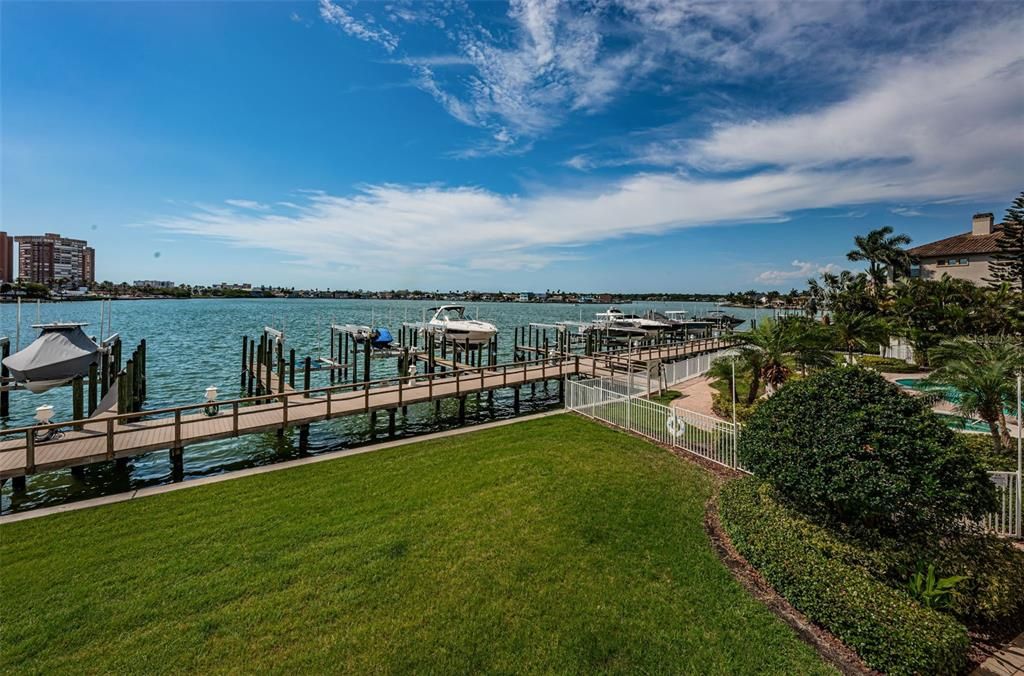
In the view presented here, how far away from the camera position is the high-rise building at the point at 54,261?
110312 millimetres

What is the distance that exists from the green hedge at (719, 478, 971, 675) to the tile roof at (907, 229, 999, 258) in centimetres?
4674

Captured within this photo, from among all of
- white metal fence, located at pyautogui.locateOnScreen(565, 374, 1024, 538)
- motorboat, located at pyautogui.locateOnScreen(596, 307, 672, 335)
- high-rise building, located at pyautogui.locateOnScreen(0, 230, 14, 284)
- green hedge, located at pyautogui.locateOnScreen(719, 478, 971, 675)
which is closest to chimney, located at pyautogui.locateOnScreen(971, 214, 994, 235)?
motorboat, located at pyautogui.locateOnScreen(596, 307, 672, 335)

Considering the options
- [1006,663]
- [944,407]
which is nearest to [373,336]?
[944,407]

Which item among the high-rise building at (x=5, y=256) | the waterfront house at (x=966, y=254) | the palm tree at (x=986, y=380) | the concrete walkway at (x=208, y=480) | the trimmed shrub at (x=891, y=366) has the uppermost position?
the high-rise building at (x=5, y=256)

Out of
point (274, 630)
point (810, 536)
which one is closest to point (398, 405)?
point (274, 630)

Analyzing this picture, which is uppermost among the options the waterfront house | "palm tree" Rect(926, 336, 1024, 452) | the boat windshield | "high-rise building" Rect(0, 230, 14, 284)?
"high-rise building" Rect(0, 230, 14, 284)

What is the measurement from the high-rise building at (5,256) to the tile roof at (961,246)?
441 feet

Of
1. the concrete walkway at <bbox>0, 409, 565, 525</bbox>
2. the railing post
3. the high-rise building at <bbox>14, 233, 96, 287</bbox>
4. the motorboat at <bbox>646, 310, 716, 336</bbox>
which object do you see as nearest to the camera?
the concrete walkway at <bbox>0, 409, 565, 525</bbox>

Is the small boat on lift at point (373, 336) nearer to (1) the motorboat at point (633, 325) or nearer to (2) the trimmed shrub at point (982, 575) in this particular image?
(1) the motorboat at point (633, 325)

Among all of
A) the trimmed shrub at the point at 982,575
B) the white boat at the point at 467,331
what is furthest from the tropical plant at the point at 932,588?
the white boat at the point at 467,331

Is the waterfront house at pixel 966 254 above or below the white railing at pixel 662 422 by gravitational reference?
above

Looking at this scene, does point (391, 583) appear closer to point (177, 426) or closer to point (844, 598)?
point (844, 598)

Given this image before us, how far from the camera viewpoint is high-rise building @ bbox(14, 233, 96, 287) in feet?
362

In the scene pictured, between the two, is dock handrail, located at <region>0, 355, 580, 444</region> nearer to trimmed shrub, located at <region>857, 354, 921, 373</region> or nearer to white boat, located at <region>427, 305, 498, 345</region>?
white boat, located at <region>427, 305, 498, 345</region>
